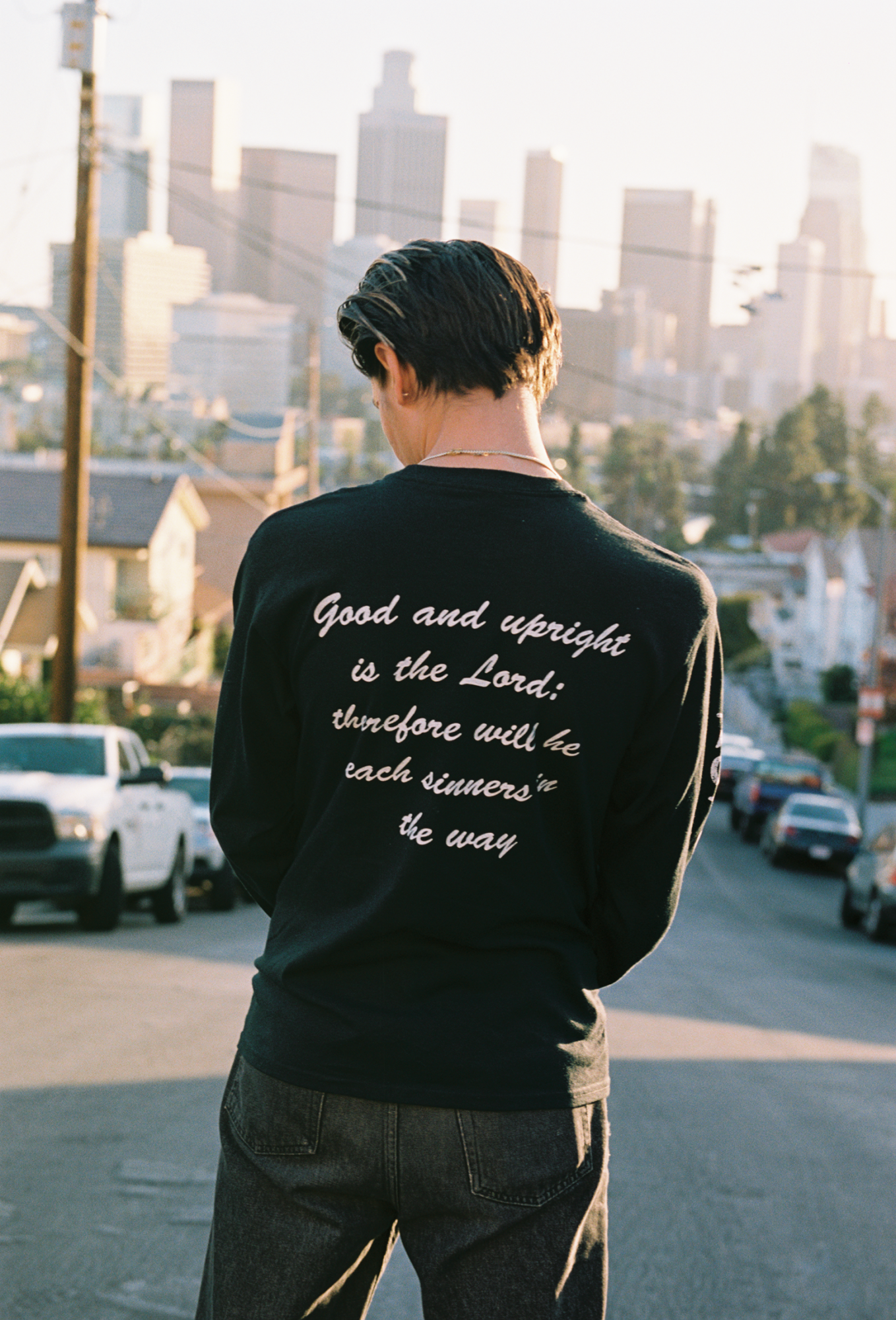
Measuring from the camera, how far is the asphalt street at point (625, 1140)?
4.82 metres

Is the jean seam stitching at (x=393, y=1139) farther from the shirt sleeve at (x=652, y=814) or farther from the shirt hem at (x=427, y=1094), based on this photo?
the shirt sleeve at (x=652, y=814)

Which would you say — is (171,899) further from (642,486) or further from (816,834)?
(642,486)

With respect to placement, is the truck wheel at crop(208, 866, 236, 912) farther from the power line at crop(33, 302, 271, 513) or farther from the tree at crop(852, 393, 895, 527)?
the tree at crop(852, 393, 895, 527)

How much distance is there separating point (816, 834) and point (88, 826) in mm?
18610

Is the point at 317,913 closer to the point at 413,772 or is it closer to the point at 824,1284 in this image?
the point at 413,772

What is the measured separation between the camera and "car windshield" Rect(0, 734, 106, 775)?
14398 millimetres

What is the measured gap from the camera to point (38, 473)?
5197 centimetres

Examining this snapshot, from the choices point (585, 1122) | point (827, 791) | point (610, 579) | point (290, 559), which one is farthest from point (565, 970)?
point (827, 791)

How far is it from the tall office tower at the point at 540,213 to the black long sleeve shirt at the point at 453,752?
19.6 meters

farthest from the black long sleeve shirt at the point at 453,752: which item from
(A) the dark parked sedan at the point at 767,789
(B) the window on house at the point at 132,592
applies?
(B) the window on house at the point at 132,592

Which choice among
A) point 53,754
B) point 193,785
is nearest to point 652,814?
point 53,754

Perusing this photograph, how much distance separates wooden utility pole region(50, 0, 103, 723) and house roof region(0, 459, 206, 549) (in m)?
27.9

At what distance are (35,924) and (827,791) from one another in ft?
84.5

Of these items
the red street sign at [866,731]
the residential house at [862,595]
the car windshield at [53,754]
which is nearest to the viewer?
the car windshield at [53,754]
